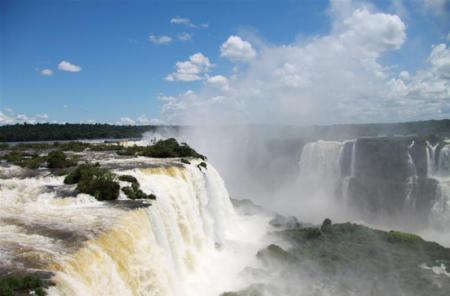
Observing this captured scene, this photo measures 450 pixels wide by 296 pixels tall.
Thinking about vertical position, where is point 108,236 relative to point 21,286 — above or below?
above

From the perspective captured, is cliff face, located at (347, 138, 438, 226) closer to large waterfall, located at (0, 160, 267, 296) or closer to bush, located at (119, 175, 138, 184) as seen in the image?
large waterfall, located at (0, 160, 267, 296)

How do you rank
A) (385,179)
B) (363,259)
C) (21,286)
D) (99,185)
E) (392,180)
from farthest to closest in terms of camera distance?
(385,179), (392,180), (363,259), (99,185), (21,286)

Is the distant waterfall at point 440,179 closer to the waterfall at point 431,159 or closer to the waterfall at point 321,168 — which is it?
the waterfall at point 431,159

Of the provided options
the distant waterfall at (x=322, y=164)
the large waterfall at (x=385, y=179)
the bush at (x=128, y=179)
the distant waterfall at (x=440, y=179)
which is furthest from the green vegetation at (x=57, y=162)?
the distant waterfall at (x=440, y=179)

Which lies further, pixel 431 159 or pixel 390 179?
pixel 390 179

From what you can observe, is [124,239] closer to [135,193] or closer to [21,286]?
[21,286]

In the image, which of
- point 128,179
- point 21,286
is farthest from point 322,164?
point 21,286

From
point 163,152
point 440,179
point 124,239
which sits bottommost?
point 440,179
